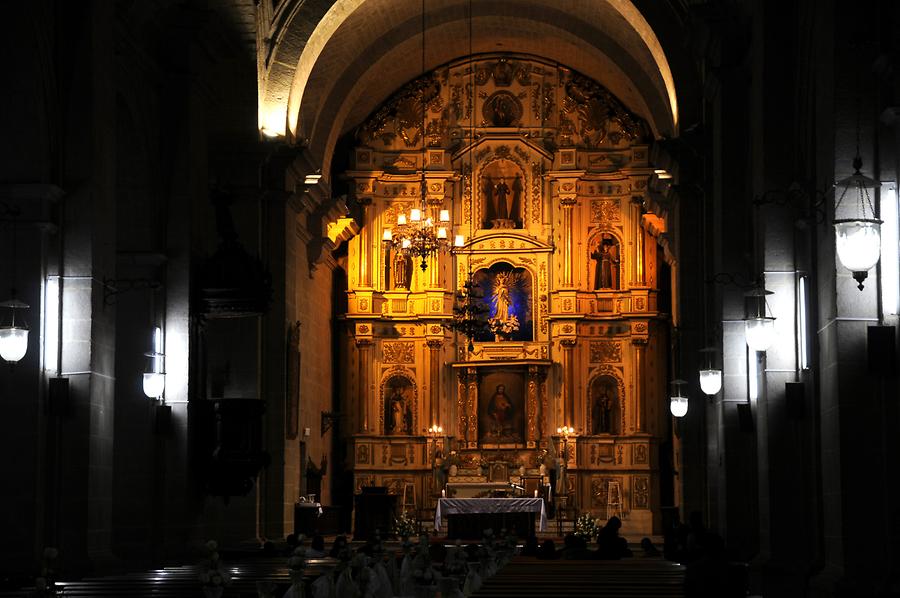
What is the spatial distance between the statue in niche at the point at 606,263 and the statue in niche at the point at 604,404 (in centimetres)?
204

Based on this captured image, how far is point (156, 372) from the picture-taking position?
1791cm

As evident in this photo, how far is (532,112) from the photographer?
32594 mm

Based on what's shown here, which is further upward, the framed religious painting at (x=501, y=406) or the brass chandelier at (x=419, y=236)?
the brass chandelier at (x=419, y=236)

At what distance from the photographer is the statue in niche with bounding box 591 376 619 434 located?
1241 inches

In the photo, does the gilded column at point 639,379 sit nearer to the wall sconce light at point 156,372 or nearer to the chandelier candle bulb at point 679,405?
the chandelier candle bulb at point 679,405

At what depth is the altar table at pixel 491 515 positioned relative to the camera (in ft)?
87.6

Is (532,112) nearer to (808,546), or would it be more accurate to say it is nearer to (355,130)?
(355,130)

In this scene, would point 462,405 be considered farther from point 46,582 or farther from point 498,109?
point 46,582

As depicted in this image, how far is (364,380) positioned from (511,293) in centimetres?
374

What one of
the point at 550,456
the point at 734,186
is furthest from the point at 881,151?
the point at 550,456

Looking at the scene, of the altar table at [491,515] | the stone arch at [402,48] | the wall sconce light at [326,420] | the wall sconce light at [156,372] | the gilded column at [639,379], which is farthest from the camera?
the gilded column at [639,379]

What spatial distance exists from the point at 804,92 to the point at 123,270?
9004mm

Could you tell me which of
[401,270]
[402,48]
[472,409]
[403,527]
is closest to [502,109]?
[402,48]

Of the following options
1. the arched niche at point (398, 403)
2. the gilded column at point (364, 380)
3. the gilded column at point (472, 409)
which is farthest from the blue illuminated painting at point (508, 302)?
the gilded column at point (364, 380)
